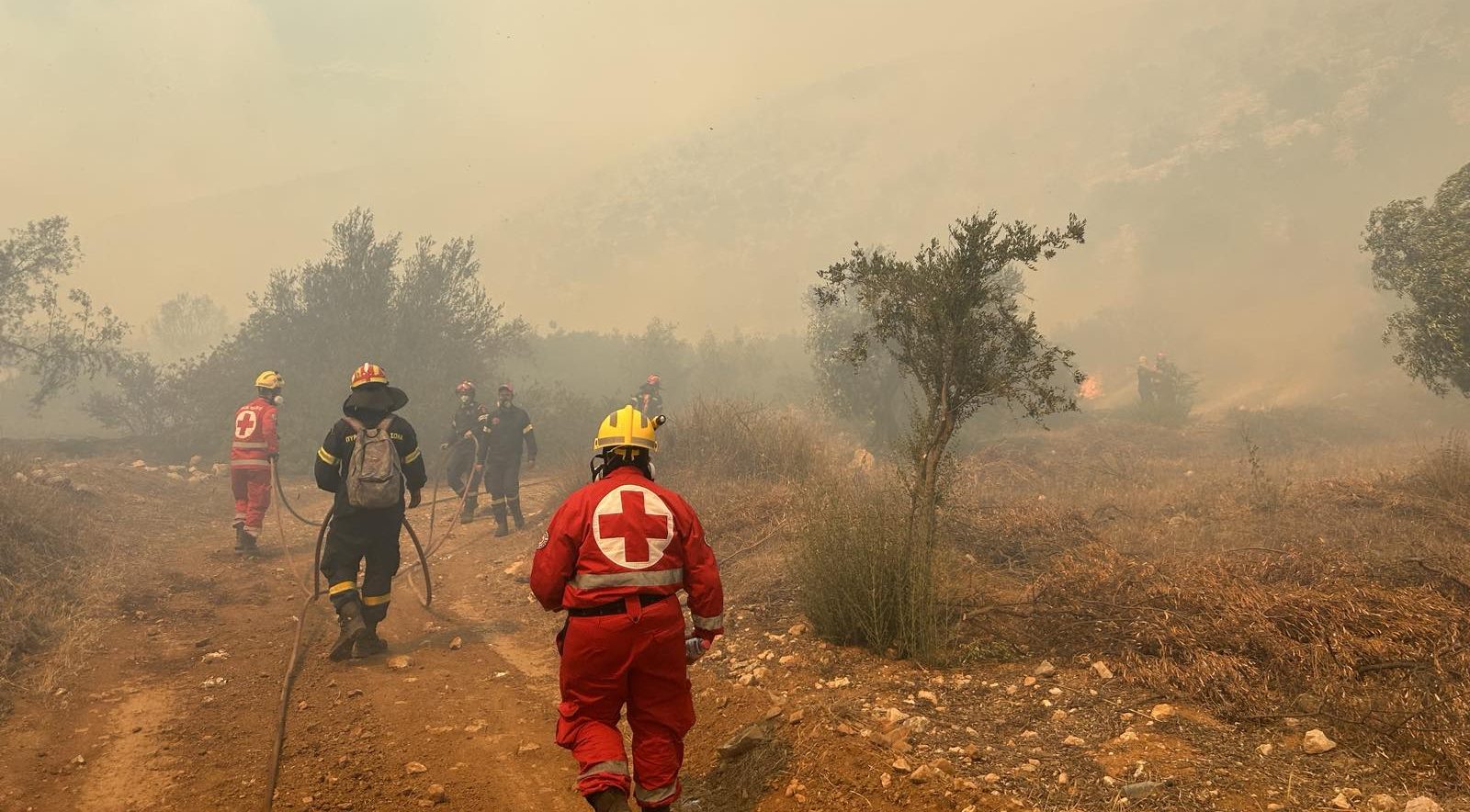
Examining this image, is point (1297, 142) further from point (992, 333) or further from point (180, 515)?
point (180, 515)

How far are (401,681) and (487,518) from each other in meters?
7.32

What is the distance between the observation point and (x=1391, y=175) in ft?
165

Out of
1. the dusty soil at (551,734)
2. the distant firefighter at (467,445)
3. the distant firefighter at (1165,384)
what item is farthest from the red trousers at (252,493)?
the distant firefighter at (1165,384)

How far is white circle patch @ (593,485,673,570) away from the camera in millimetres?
3209

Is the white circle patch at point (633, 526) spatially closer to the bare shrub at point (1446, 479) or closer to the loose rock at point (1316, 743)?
the loose rock at point (1316, 743)

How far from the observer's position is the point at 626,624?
10.2 ft

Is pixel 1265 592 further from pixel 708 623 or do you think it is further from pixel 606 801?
pixel 606 801

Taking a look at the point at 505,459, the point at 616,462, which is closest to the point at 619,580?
the point at 616,462

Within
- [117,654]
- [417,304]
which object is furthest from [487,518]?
[417,304]

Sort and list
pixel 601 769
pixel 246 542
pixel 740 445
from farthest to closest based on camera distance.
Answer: pixel 740 445, pixel 246 542, pixel 601 769

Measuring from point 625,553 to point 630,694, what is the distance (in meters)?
0.60

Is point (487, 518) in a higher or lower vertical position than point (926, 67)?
lower

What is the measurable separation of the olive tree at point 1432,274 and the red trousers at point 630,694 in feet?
36.6

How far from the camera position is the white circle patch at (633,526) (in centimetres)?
321
